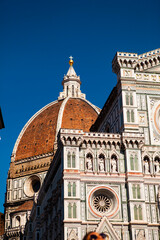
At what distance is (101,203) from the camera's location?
93.9 ft

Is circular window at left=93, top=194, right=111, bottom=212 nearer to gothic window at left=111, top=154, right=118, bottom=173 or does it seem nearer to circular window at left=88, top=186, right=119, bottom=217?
circular window at left=88, top=186, right=119, bottom=217

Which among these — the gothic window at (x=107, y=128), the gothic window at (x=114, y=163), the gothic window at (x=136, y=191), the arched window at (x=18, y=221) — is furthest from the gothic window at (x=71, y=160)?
the arched window at (x=18, y=221)

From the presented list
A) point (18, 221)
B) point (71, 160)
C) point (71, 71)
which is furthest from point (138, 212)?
point (71, 71)

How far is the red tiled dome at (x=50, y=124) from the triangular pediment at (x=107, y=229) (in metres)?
42.6

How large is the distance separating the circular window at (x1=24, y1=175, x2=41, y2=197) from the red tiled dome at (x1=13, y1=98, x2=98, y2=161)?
17.1 ft

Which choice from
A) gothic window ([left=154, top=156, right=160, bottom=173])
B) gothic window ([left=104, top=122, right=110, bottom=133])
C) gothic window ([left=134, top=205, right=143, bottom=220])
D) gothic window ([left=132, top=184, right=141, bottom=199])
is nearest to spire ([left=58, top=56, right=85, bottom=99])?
gothic window ([left=104, top=122, right=110, bottom=133])

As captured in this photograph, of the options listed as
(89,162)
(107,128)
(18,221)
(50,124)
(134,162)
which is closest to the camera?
(89,162)

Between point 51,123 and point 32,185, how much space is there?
12.8 m

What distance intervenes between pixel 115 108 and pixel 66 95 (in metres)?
48.9

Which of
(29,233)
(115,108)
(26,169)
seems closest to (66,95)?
(26,169)

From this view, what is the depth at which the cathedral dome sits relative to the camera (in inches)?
2805

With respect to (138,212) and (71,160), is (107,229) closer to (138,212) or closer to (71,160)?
(138,212)

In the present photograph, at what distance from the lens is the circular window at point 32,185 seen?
6581cm

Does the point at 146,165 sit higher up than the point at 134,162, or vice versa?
the point at 134,162
